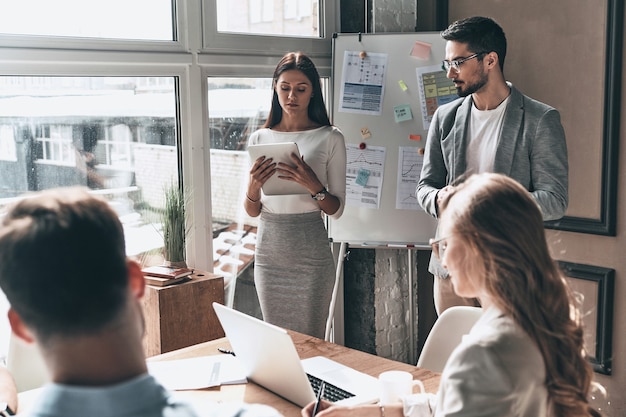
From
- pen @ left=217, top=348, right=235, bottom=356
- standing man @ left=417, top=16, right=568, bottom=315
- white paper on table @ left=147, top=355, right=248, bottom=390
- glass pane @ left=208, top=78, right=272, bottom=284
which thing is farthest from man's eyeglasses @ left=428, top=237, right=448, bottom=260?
glass pane @ left=208, top=78, right=272, bottom=284

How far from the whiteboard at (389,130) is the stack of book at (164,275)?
1.03m

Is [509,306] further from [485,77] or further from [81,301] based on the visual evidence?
[485,77]

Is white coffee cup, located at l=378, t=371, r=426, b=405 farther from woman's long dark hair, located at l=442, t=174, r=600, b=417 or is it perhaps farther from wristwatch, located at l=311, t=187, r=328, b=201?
wristwatch, located at l=311, t=187, r=328, b=201

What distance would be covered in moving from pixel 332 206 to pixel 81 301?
2303mm

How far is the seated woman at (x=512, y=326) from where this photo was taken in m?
1.33

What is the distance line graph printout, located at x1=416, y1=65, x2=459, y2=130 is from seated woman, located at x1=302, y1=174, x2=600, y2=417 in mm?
2399

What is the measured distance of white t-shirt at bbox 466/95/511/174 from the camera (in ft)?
9.55

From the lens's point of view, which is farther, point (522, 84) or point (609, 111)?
point (522, 84)

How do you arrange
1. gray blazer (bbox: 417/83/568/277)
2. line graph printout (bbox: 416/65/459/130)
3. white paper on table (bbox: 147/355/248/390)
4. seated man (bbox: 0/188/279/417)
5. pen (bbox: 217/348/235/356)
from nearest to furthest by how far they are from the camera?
1. seated man (bbox: 0/188/279/417)
2. white paper on table (bbox: 147/355/248/390)
3. pen (bbox: 217/348/235/356)
4. gray blazer (bbox: 417/83/568/277)
5. line graph printout (bbox: 416/65/459/130)

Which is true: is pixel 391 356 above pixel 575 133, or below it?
below

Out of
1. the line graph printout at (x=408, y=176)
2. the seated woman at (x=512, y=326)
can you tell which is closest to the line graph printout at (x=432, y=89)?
the line graph printout at (x=408, y=176)

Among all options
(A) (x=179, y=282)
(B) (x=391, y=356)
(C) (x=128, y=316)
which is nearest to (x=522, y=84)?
(B) (x=391, y=356)

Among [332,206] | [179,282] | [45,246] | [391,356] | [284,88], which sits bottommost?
[391,356]

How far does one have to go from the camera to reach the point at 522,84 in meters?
3.69
